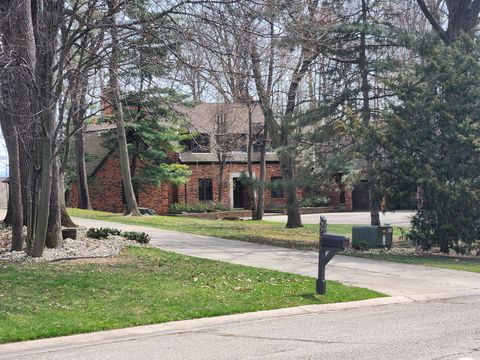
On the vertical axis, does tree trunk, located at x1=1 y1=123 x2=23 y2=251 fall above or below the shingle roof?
below

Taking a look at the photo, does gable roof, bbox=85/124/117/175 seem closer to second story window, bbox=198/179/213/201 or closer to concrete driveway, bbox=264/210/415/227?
second story window, bbox=198/179/213/201

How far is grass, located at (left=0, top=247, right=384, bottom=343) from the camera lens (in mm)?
8125

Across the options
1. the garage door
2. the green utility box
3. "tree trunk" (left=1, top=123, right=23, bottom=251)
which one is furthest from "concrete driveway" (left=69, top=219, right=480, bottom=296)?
the garage door

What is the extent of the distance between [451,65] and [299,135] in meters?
5.89

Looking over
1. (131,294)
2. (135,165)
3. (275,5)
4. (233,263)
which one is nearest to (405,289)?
(233,263)

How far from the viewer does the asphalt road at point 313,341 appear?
670 cm

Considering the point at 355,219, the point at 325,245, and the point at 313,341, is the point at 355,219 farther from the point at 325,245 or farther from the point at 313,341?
the point at 313,341

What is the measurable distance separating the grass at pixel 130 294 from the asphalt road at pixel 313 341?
2.06ft

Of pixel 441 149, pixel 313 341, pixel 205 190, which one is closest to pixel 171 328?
pixel 313 341

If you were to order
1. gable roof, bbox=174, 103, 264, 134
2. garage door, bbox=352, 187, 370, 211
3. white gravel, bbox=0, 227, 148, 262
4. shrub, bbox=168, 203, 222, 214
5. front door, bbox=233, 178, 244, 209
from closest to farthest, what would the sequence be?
1. white gravel, bbox=0, 227, 148, 262
2. gable roof, bbox=174, 103, 264, 134
3. shrub, bbox=168, 203, 222, 214
4. front door, bbox=233, 178, 244, 209
5. garage door, bbox=352, 187, 370, 211

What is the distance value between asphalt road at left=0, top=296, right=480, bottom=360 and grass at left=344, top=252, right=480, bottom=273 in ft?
18.8

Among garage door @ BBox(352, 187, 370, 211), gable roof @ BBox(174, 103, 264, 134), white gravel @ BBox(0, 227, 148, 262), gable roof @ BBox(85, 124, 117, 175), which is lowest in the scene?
white gravel @ BBox(0, 227, 148, 262)

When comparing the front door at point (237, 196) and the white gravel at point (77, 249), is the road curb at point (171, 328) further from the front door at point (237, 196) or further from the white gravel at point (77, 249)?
the front door at point (237, 196)

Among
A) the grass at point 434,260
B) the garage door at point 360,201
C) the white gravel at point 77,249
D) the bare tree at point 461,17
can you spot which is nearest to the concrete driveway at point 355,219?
the garage door at point 360,201
